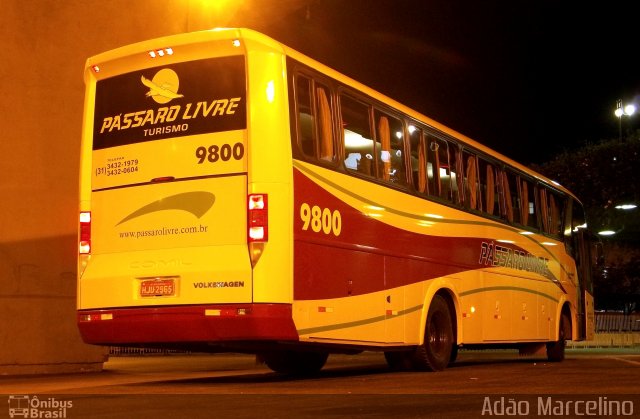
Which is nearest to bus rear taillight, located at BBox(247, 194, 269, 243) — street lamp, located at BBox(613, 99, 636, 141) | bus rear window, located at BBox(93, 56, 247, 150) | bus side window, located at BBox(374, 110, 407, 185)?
bus rear window, located at BBox(93, 56, 247, 150)

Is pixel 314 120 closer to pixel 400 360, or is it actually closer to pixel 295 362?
pixel 400 360

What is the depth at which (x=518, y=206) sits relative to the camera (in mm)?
17656

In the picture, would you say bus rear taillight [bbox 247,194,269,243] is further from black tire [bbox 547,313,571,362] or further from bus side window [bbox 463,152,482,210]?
black tire [bbox 547,313,571,362]

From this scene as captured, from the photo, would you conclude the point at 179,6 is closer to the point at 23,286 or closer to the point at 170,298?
the point at 23,286

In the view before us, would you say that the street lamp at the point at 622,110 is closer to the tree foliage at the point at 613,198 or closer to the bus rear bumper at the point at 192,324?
the tree foliage at the point at 613,198

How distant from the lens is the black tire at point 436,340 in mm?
13328

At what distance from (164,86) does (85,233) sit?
73.8 inches

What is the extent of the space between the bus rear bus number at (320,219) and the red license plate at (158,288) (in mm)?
1509

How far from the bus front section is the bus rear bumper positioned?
11mm

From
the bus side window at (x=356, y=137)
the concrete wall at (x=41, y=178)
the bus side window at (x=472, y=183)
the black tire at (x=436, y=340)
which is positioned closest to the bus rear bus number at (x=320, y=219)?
the bus side window at (x=356, y=137)

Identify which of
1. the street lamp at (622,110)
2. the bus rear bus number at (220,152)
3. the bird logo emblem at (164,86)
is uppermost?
the street lamp at (622,110)

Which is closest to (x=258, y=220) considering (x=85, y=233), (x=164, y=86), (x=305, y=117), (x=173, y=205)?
(x=173, y=205)

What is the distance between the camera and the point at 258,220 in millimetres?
9969

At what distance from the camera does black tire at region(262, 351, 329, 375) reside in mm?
14234
